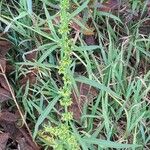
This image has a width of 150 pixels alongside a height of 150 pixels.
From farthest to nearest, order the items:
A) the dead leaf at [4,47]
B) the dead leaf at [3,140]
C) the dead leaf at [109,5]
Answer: the dead leaf at [109,5] → the dead leaf at [4,47] → the dead leaf at [3,140]

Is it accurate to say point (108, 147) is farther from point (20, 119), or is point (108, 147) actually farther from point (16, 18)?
point (16, 18)

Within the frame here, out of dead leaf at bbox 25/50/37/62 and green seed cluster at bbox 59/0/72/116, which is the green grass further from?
green seed cluster at bbox 59/0/72/116

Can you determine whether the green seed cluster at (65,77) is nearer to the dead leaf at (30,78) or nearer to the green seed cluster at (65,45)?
the green seed cluster at (65,45)

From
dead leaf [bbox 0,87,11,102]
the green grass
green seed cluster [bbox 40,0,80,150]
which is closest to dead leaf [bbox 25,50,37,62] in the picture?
the green grass

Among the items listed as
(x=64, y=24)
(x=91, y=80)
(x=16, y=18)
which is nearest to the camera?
(x=64, y=24)

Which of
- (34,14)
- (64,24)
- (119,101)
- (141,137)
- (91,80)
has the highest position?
(64,24)

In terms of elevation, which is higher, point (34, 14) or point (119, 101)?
point (34, 14)

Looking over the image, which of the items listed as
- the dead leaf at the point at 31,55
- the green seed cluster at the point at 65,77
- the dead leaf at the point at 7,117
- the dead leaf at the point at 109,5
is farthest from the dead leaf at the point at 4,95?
the dead leaf at the point at 109,5

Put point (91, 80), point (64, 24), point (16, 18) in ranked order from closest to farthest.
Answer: point (64, 24)
point (91, 80)
point (16, 18)

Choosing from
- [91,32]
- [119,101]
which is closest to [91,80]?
[119,101]
